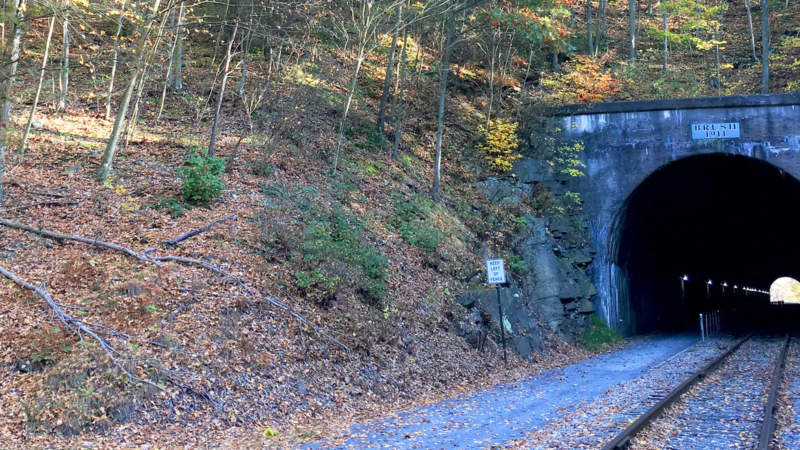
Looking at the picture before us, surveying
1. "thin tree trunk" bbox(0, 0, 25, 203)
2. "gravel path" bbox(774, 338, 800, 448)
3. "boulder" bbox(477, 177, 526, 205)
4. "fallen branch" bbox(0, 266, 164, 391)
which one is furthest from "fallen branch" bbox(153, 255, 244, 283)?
"boulder" bbox(477, 177, 526, 205)

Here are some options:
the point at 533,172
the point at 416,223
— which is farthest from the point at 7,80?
the point at 533,172

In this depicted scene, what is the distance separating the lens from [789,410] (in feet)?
32.4

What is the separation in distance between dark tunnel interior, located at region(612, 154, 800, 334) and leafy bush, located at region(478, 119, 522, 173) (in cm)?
478

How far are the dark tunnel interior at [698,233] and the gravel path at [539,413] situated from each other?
10.5m

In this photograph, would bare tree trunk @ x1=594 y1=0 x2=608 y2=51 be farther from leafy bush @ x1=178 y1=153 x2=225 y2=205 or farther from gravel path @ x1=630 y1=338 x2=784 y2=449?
leafy bush @ x1=178 y1=153 x2=225 y2=205

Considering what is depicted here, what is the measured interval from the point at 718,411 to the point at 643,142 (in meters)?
14.1

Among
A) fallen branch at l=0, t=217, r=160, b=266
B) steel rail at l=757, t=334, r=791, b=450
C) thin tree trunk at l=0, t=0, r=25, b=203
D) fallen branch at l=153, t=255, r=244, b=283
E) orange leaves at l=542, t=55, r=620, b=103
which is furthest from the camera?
orange leaves at l=542, t=55, r=620, b=103

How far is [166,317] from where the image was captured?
386 inches

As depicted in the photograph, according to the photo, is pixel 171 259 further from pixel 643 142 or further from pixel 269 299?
pixel 643 142

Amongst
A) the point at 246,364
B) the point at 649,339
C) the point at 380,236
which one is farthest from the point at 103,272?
the point at 649,339

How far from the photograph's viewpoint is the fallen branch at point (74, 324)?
8414 mm

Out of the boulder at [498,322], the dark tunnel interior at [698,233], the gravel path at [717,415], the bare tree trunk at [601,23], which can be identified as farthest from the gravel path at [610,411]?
the bare tree trunk at [601,23]

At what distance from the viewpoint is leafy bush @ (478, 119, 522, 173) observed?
22.3m

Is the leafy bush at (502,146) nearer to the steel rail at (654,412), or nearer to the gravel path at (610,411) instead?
the gravel path at (610,411)
